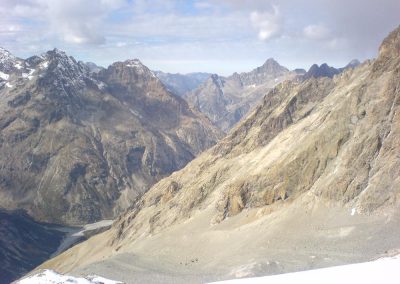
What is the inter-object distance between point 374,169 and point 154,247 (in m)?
56.2

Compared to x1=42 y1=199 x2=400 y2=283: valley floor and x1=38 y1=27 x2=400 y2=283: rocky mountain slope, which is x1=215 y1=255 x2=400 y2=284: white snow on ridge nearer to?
x1=42 y1=199 x2=400 y2=283: valley floor

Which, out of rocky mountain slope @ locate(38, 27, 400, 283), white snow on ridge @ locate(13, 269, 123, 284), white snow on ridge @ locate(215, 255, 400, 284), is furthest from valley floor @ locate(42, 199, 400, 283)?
white snow on ridge @ locate(215, 255, 400, 284)

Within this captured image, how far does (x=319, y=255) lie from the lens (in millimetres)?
90812

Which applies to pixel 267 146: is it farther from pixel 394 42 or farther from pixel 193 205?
pixel 394 42

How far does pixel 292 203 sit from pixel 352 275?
5529 cm

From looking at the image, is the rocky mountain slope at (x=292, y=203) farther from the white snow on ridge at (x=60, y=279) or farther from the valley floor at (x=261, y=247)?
the white snow on ridge at (x=60, y=279)

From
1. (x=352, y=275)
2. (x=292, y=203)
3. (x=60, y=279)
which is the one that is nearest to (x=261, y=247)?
(x=292, y=203)

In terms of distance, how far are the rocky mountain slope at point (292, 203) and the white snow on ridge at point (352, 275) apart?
1354cm

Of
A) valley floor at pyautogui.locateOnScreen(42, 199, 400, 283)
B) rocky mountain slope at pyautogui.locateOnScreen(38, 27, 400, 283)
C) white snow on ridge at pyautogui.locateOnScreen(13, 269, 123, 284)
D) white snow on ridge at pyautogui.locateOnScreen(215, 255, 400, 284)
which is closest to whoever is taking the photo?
white snow on ridge at pyautogui.locateOnScreen(215, 255, 400, 284)

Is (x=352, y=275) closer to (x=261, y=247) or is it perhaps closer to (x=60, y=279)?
(x=261, y=247)

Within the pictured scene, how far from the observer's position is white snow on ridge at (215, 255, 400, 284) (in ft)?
205

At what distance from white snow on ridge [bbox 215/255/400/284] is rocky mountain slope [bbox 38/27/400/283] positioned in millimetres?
13544

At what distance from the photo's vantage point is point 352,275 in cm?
6625

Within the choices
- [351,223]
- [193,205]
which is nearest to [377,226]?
[351,223]
